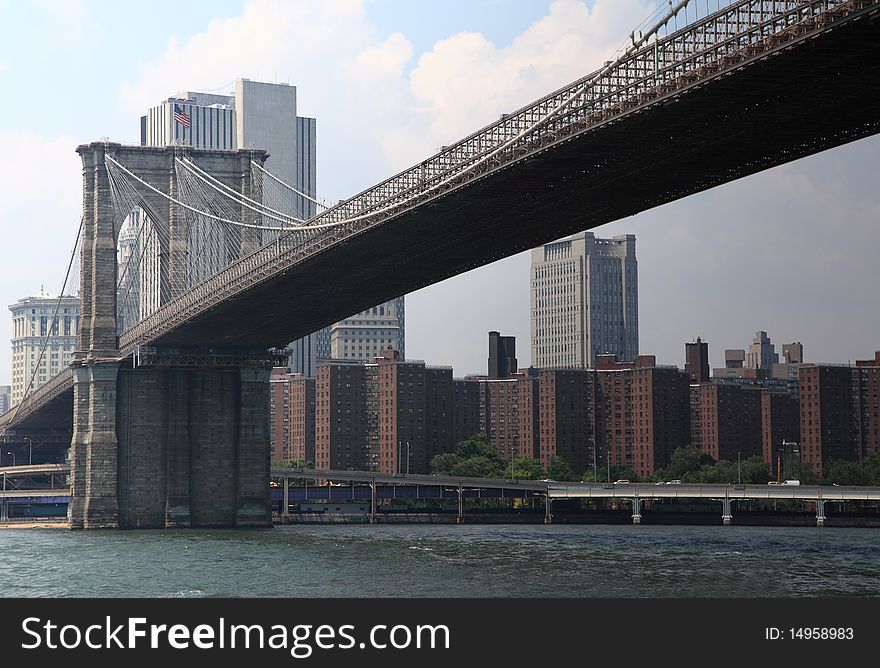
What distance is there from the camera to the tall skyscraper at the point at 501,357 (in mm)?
173875

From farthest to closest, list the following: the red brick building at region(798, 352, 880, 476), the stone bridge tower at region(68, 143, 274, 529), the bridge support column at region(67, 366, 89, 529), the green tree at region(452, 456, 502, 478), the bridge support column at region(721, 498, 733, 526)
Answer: the red brick building at region(798, 352, 880, 476), the green tree at region(452, 456, 502, 478), the bridge support column at region(721, 498, 733, 526), the stone bridge tower at region(68, 143, 274, 529), the bridge support column at region(67, 366, 89, 529)

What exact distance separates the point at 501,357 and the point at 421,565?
406 ft

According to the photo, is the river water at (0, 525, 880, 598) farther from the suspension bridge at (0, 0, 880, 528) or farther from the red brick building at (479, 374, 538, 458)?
the red brick building at (479, 374, 538, 458)

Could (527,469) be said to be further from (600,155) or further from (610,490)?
(600,155)

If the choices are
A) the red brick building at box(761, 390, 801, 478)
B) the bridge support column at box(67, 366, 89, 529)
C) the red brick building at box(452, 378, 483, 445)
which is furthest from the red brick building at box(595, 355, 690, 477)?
the bridge support column at box(67, 366, 89, 529)

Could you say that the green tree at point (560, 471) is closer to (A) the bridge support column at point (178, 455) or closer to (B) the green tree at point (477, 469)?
(B) the green tree at point (477, 469)

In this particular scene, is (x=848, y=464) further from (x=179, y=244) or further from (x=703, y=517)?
(x=179, y=244)

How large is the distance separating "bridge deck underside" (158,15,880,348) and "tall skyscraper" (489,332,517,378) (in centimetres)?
10426

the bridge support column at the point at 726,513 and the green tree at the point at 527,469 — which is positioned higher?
the green tree at the point at 527,469

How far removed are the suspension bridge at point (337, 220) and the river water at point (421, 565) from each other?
5292 mm

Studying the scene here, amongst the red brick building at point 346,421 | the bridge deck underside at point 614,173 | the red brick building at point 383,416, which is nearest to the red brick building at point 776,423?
the red brick building at point 383,416

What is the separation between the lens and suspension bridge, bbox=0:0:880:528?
37.2 metres

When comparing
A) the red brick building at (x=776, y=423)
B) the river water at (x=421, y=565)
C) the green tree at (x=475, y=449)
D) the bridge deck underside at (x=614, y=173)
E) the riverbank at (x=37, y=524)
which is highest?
the bridge deck underside at (x=614, y=173)

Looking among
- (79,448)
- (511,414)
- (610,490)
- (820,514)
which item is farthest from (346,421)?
(79,448)
